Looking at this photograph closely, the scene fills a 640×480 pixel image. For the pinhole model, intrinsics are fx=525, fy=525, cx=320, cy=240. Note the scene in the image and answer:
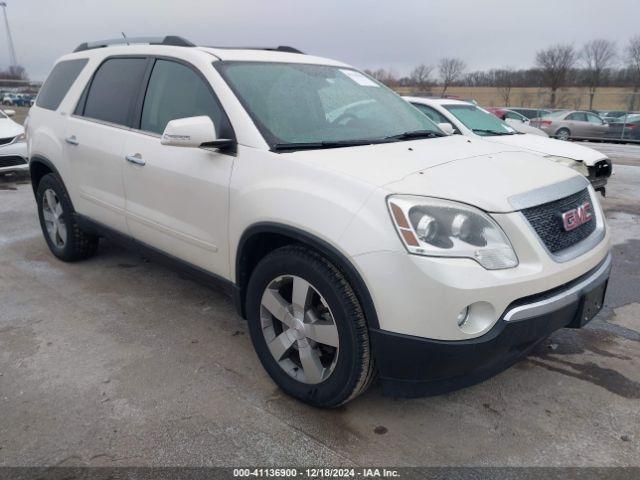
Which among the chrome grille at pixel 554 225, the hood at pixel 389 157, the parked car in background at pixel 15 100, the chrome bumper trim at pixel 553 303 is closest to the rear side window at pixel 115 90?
the hood at pixel 389 157

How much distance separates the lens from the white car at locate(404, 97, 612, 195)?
701 cm

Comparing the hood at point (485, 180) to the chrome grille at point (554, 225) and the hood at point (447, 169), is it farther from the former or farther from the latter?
the chrome grille at point (554, 225)

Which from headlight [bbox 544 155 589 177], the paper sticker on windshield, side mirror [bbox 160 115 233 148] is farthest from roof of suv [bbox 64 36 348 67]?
headlight [bbox 544 155 589 177]

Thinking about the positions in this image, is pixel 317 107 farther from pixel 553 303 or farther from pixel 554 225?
pixel 553 303

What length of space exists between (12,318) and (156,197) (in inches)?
58.0

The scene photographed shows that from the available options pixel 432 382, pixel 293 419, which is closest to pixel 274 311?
pixel 293 419

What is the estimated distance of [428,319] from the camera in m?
2.17

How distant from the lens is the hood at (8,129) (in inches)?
361

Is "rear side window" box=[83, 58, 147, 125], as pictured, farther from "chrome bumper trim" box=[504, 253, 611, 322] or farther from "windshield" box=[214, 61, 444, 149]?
"chrome bumper trim" box=[504, 253, 611, 322]

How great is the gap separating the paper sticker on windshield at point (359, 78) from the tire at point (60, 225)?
8.55 feet

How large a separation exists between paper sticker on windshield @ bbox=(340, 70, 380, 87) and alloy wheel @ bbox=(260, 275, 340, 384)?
1808mm

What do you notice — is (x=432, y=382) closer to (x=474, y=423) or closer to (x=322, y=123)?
(x=474, y=423)

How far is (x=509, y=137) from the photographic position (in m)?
7.73

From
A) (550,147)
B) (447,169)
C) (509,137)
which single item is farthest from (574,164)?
(447,169)
